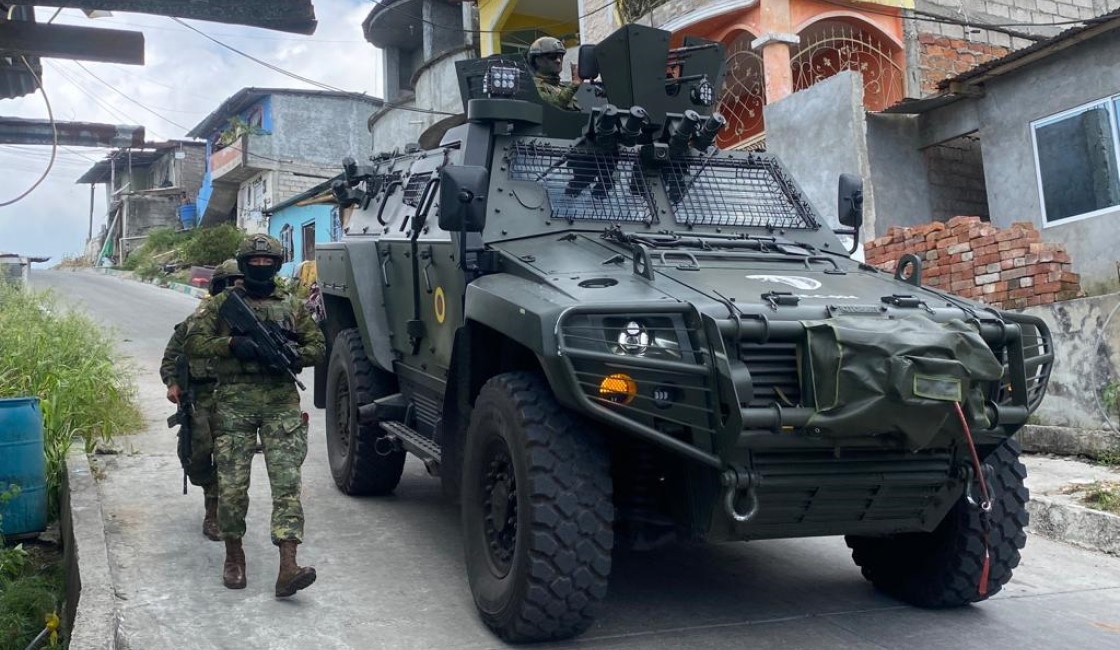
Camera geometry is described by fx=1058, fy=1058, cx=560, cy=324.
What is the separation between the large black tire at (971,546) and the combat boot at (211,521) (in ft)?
10.4

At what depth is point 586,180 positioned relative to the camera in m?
4.91

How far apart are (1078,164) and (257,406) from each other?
7498 mm

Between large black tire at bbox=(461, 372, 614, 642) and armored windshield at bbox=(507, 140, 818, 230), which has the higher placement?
armored windshield at bbox=(507, 140, 818, 230)

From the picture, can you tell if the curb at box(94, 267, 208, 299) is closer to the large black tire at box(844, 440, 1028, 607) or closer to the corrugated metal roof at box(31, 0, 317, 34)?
the corrugated metal roof at box(31, 0, 317, 34)

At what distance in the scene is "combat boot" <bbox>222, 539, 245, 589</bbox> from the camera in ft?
14.2

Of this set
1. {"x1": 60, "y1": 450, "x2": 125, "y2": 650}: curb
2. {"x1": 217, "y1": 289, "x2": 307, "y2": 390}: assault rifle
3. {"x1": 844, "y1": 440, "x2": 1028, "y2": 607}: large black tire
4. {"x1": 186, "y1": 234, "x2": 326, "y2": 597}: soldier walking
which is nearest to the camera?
{"x1": 60, "y1": 450, "x2": 125, "y2": 650}: curb

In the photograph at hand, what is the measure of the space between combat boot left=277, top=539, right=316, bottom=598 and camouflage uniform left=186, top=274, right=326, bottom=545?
0.04m

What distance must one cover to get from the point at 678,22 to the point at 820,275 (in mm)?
8614

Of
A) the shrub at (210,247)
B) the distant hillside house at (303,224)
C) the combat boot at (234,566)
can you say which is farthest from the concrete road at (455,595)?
the shrub at (210,247)

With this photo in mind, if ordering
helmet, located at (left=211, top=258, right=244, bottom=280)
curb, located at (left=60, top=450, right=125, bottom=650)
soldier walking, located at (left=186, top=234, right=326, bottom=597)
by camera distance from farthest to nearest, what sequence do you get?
helmet, located at (left=211, top=258, right=244, bottom=280)
soldier walking, located at (left=186, top=234, right=326, bottom=597)
curb, located at (left=60, top=450, right=125, bottom=650)

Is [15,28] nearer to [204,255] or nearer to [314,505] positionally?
[314,505]

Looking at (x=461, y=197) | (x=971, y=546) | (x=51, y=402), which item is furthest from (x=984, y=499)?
(x=51, y=402)

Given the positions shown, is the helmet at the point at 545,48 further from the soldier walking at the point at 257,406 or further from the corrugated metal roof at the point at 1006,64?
the corrugated metal roof at the point at 1006,64

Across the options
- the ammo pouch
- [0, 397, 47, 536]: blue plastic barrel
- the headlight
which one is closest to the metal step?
[0, 397, 47, 536]: blue plastic barrel
